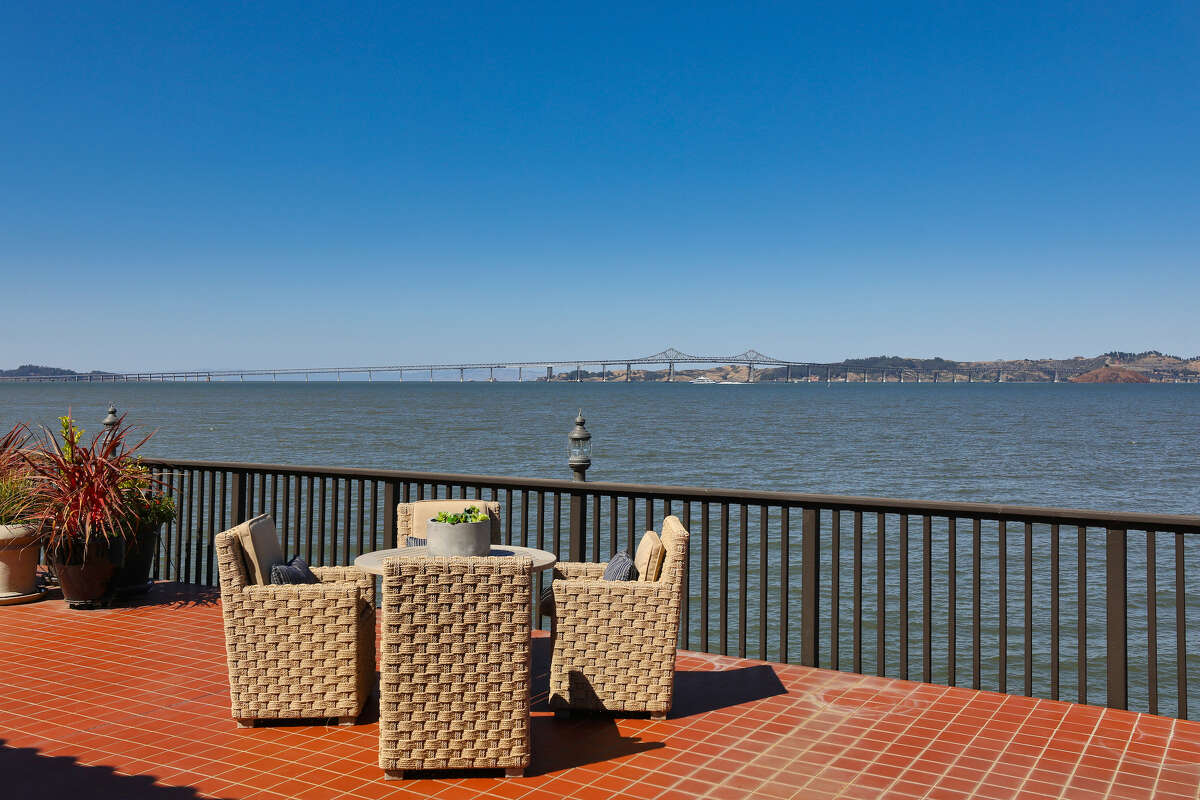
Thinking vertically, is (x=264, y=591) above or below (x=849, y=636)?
above

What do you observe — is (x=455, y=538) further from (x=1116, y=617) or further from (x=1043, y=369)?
(x=1043, y=369)

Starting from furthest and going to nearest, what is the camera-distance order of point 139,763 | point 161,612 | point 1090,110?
point 1090,110 < point 161,612 < point 139,763

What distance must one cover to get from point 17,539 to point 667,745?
4552mm

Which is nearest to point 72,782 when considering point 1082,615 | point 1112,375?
point 1082,615

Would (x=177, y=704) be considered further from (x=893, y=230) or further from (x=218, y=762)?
(x=893, y=230)

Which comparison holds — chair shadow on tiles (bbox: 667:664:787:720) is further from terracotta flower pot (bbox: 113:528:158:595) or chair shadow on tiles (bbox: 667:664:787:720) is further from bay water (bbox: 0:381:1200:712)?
terracotta flower pot (bbox: 113:528:158:595)

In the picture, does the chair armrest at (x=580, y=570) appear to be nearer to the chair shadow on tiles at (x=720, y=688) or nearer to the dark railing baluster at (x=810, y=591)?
the chair shadow on tiles at (x=720, y=688)

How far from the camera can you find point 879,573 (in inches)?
184

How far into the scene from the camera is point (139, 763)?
315 cm

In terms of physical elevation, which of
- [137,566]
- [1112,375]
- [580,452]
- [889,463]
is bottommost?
[889,463]

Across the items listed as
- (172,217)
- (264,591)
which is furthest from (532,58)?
(172,217)

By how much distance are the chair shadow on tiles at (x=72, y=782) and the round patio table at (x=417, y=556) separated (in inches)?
40.0

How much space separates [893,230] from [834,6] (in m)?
33.7

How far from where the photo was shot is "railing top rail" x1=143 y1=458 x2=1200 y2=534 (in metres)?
3.83
